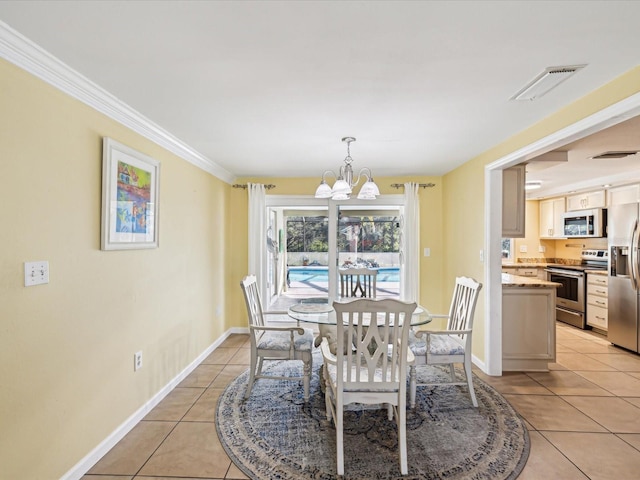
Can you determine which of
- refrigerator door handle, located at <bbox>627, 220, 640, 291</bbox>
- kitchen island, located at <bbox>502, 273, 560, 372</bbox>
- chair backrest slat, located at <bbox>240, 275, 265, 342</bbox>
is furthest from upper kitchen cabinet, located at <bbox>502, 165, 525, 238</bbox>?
chair backrest slat, located at <bbox>240, 275, 265, 342</bbox>

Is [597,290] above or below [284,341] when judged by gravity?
above

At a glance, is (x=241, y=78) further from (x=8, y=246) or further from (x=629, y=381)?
(x=629, y=381)

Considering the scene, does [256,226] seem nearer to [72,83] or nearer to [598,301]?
[72,83]

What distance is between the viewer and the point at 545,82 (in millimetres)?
1899

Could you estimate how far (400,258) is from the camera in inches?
190

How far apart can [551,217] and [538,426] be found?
4752 mm

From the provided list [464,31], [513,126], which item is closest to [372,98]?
[464,31]

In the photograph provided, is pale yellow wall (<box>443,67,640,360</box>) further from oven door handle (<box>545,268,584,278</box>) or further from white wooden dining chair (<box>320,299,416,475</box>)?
oven door handle (<box>545,268,584,278</box>)

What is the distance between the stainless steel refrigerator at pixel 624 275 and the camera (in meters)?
3.86

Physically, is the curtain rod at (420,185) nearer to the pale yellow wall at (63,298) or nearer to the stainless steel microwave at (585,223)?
the stainless steel microwave at (585,223)

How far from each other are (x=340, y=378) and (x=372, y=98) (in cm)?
176

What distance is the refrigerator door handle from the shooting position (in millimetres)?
3811

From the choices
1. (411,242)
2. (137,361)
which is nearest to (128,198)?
(137,361)

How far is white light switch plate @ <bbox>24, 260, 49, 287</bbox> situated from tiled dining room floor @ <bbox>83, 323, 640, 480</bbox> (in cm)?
118
